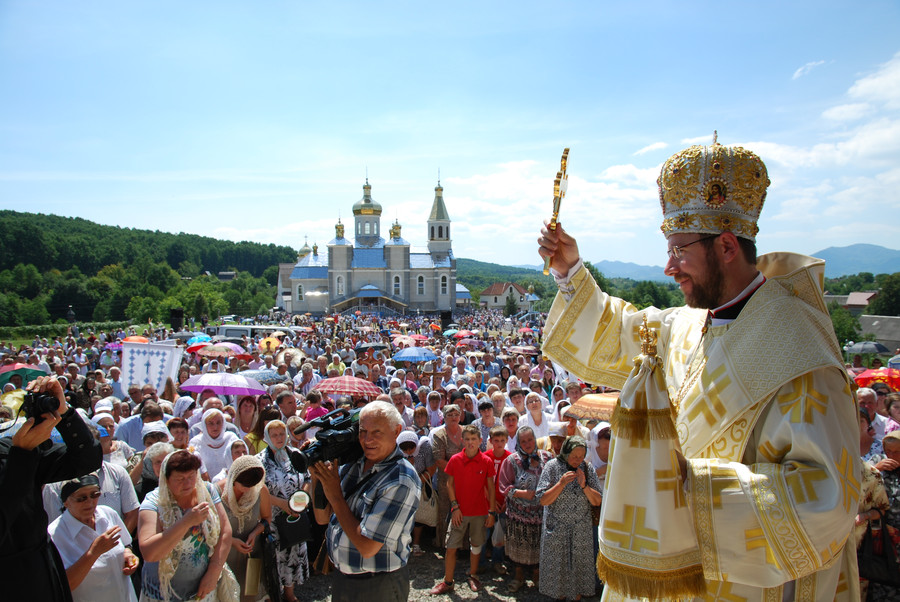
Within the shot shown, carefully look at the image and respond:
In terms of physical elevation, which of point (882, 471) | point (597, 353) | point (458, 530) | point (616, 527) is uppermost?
point (597, 353)

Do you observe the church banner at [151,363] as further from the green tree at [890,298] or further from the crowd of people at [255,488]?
the green tree at [890,298]

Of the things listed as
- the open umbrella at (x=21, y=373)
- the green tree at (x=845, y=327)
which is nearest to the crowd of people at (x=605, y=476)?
the open umbrella at (x=21, y=373)

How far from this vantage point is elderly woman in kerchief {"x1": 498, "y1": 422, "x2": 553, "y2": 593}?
6.10 m

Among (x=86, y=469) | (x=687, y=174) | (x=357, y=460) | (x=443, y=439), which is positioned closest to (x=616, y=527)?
(x=687, y=174)

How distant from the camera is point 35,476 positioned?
2969 mm

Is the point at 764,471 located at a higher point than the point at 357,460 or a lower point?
higher

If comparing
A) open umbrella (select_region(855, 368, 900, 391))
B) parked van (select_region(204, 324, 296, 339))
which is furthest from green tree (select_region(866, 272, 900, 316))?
open umbrella (select_region(855, 368, 900, 391))

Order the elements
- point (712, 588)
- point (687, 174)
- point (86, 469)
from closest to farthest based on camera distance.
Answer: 1. point (712, 588)
2. point (687, 174)
3. point (86, 469)

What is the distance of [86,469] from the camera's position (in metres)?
3.08

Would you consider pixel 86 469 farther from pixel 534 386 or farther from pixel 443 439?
pixel 534 386

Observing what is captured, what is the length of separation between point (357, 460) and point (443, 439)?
3825 millimetres

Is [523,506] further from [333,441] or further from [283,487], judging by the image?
[333,441]

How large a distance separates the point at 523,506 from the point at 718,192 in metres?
4.78

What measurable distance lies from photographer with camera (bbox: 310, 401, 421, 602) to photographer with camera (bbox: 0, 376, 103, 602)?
4.02ft
